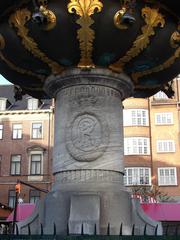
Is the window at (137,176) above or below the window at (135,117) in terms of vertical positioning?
below

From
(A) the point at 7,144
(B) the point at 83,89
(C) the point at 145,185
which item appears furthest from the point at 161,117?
(B) the point at 83,89

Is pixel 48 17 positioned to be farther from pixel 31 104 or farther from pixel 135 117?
pixel 31 104

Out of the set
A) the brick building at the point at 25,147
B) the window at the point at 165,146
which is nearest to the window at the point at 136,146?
the window at the point at 165,146

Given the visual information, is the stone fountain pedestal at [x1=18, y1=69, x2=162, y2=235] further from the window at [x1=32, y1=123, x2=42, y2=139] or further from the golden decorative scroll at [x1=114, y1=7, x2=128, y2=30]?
the window at [x1=32, y1=123, x2=42, y2=139]

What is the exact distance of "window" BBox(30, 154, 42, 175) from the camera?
4409cm

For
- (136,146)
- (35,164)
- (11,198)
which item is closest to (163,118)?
(136,146)

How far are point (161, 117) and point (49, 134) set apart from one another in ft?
36.6

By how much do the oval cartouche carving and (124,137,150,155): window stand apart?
35666 millimetres

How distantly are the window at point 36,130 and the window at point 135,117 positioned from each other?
28.5 feet

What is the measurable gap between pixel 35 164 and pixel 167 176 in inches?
504

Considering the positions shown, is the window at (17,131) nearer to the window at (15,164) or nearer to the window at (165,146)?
the window at (15,164)

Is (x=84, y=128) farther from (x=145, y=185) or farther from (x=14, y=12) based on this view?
(x=145, y=185)

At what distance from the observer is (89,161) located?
649cm

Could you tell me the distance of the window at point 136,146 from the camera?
138ft
